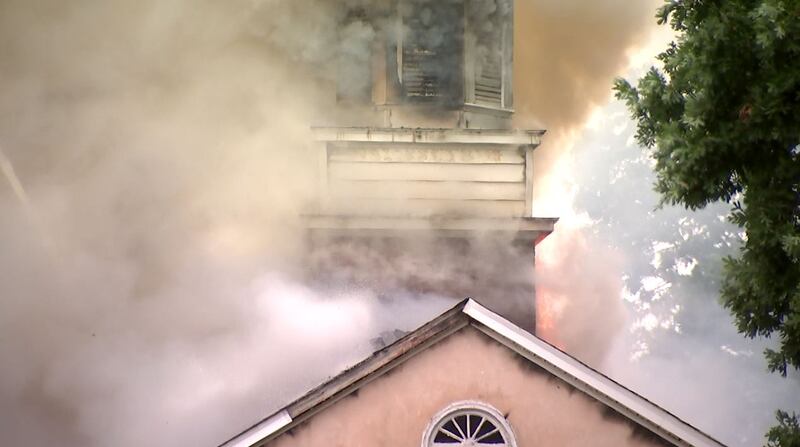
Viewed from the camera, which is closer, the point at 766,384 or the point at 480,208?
the point at 480,208

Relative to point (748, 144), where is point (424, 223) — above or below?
below

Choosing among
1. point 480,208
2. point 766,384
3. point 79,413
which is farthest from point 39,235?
point 766,384

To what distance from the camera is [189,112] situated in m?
17.3

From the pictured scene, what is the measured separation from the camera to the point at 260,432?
11.0m

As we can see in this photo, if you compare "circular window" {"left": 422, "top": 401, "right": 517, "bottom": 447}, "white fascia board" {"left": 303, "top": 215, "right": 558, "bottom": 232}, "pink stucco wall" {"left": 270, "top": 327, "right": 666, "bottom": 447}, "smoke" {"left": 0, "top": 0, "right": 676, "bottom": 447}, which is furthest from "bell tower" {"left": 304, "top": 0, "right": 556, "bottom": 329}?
"circular window" {"left": 422, "top": 401, "right": 517, "bottom": 447}

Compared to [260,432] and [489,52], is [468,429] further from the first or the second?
[489,52]

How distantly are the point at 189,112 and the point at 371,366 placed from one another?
7432mm

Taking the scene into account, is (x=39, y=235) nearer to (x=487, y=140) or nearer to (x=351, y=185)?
(x=351, y=185)

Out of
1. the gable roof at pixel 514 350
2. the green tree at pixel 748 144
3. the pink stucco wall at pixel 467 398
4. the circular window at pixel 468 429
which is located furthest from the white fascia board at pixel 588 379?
the green tree at pixel 748 144

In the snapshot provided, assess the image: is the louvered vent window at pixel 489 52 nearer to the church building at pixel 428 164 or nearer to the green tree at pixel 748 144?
the church building at pixel 428 164

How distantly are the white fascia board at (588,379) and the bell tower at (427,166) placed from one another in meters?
3.25

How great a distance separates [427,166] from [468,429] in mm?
4551

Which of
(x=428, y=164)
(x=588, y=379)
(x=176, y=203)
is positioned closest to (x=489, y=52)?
(x=428, y=164)

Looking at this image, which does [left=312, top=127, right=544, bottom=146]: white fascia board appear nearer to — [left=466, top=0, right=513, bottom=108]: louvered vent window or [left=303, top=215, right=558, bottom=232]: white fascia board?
[left=466, top=0, right=513, bottom=108]: louvered vent window
